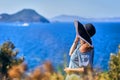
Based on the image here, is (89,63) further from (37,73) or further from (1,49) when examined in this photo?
(1,49)

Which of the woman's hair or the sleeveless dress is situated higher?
the woman's hair

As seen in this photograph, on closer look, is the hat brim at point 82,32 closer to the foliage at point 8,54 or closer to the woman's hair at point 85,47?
the woman's hair at point 85,47

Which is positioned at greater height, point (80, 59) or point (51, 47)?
point (80, 59)

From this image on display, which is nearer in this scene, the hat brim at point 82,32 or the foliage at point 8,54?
the hat brim at point 82,32

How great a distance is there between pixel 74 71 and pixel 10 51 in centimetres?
1137

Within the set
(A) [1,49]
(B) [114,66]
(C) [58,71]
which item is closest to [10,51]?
(A) [1,49]

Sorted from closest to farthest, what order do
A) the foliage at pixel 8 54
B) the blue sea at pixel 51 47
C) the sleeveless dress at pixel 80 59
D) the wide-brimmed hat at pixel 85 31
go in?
the blue sea at pixel 51 47
the sleeveless dress at pixel 80 59
the wide-brimmed hat at pixel 85 31
the foliage at pixel 8 54

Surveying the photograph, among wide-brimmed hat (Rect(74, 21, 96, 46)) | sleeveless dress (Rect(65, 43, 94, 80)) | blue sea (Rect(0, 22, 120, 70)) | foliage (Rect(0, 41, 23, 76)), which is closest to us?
blue sea (Rect(0, 22, 120, 70))

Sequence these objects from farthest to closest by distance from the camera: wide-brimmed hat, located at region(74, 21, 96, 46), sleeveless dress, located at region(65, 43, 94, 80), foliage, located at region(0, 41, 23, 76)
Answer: foliage, located at region(0, 41, 23, 76) < wide-brimmed hat, located at region(74, 21, 96, 46) < sleeveless dress, located at region(65, 43, 94, 80)

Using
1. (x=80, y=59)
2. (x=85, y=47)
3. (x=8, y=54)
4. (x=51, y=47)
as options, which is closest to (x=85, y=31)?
(x=85, y=47)

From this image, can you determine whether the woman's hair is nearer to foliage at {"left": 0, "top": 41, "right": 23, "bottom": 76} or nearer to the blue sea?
the blue sea

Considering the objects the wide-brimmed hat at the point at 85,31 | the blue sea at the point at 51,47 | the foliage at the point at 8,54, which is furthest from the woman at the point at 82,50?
the foliage at the point at 8,54

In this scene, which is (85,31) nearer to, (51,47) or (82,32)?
(82,32)

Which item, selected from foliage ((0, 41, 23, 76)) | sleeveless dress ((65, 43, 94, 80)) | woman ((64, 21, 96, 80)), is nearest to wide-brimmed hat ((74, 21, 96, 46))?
woman ((64, 21, 96, 80))
